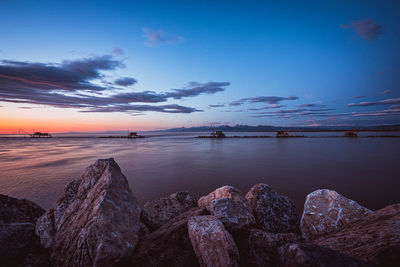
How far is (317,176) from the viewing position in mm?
11164

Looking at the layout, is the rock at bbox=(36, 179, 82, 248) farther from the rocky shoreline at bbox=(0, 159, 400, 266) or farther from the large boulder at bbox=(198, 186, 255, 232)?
the large boulder at bbox=(198, 186, 255, 232)

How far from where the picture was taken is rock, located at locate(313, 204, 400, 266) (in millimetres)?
2548

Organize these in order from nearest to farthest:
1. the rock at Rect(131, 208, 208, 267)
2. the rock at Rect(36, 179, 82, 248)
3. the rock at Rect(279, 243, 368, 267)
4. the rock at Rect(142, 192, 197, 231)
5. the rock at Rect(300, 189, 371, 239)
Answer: the rock at Rect(279, 243, 368, 267) → the rock at Rect(131, 208, 208, 267) → the rock at Rect(36, 179, 82, 248) → the rock at Rect(300, 189, 371, 239) → the rock at Rect(142, 192, 197, 231)

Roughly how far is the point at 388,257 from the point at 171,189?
312 inches

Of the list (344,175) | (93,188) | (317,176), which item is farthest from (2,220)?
(344,175)

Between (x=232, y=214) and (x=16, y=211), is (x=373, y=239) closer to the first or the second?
(x=232, y=214)

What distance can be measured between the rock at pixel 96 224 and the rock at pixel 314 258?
274 cm

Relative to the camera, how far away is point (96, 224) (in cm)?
293

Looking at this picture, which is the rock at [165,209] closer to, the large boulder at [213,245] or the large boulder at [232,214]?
the large boulder at [232,214]

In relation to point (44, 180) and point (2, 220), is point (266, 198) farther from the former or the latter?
point (44, 180)

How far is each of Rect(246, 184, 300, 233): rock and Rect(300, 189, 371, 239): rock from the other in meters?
0.50

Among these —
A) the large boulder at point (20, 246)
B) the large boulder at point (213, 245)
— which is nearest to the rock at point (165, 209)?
the large boulder at point (213, 245)

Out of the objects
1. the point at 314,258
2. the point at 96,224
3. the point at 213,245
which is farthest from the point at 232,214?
the point at 96,224

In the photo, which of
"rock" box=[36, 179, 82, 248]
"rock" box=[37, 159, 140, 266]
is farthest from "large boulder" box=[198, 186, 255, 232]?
"rock" box=[36, 179, 82, 248]
